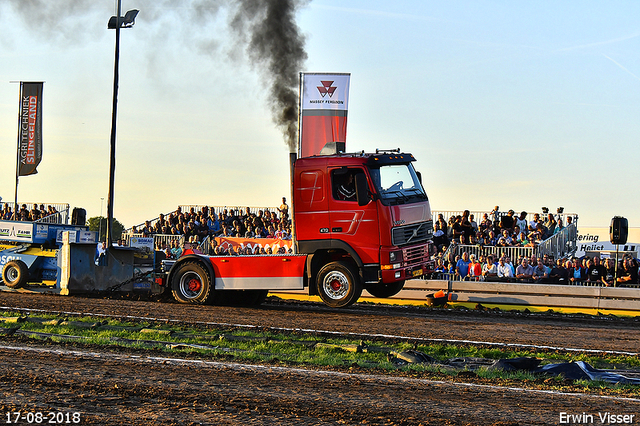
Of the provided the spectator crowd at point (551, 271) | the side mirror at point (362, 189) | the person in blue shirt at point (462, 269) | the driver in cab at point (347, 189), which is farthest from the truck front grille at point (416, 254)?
the person in blue shirt at point (462, 269)

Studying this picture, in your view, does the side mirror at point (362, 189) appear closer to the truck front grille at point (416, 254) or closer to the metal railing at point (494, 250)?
the truck front grille at point (416, 254)

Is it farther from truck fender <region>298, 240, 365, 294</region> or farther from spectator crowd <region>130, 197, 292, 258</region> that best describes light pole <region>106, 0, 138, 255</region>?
truck fender <region>298, 240, 365, 294</region>

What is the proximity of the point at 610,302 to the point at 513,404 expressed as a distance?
10728 mm

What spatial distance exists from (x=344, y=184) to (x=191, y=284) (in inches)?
181

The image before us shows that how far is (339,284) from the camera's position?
45.0ft

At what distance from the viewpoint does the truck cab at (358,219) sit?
43.6 ft

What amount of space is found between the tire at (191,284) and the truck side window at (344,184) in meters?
3.77

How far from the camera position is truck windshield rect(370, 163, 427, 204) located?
43.9 feet

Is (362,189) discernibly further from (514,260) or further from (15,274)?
(15,274)

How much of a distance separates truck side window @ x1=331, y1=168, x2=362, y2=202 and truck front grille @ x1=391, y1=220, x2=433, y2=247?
1.09 meters

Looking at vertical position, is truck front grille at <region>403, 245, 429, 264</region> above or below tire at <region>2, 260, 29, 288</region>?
above

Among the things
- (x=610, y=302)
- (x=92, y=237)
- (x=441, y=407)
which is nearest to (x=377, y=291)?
(x=610, y=302)

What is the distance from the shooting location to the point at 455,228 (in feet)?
73.0

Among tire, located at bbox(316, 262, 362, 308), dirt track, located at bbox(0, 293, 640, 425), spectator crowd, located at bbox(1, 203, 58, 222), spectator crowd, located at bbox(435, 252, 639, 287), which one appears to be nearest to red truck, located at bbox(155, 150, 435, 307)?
tire, located at bbox(316, 262, 362, 308)
